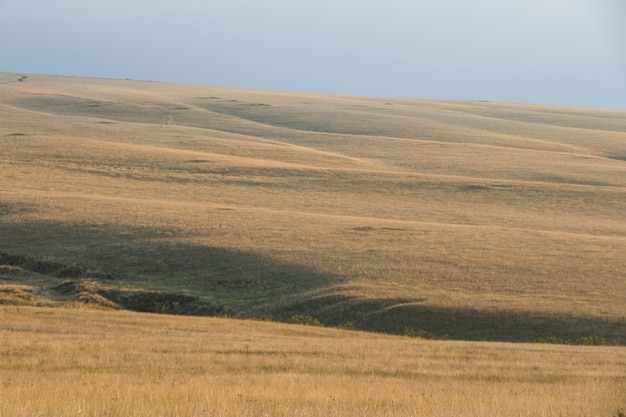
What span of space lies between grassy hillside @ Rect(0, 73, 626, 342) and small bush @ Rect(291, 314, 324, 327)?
71 centimetres

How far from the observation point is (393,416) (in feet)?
31.5

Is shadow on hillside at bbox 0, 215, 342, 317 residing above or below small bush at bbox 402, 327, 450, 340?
below

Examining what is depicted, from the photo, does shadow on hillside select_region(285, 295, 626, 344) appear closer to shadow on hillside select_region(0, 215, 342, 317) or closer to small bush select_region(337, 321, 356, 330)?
small bush select_region(337, 321, 356, 330)

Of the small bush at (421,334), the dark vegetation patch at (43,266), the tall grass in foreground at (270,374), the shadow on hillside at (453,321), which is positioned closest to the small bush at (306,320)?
the shadow on hillside at (453,321)

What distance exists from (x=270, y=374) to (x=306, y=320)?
11658mm

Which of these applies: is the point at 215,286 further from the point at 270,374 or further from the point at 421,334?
the point at 270,374

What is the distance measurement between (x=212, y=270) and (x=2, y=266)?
7.39 meters

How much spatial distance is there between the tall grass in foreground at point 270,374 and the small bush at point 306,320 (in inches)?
112

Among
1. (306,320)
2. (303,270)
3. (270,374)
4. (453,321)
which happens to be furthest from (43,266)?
(270,374)

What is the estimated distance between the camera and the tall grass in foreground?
10.2 m

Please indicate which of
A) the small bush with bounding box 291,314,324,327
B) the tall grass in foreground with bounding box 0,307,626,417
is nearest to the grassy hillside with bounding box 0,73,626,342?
the small bush with bounding box 291,314,324,327

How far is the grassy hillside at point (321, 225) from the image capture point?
27.4 meters

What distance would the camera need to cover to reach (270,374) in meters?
13.9

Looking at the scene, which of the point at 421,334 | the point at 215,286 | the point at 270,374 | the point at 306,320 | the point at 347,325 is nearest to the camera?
the point at 270,374
